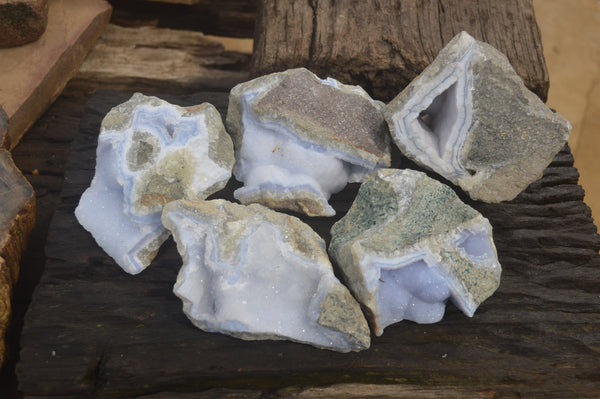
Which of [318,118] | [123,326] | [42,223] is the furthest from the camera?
[42,223]

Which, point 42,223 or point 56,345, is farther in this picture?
point 42,223

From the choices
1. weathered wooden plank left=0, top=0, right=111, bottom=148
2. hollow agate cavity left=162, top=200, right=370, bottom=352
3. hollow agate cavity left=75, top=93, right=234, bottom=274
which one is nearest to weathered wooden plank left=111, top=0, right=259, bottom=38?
weathered wooden plank left=0, top=0, right=111, bottom=148

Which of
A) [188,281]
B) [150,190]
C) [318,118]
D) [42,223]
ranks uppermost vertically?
[318,118]

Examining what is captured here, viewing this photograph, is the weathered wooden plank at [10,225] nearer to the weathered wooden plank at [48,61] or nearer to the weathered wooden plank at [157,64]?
the weathered wooden plank at [48,61]

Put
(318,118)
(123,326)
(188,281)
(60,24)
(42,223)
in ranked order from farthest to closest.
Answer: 1. (60,24)
2. (42,223)
3. (318,118)
4. (123,326)
5. (188,281)

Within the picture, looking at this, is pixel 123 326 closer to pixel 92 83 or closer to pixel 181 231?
pixel 181 231

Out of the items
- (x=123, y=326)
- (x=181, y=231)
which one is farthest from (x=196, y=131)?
(x=123, y=326)

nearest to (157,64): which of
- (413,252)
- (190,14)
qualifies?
(190,14)

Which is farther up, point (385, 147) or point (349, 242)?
point (385, 147)
